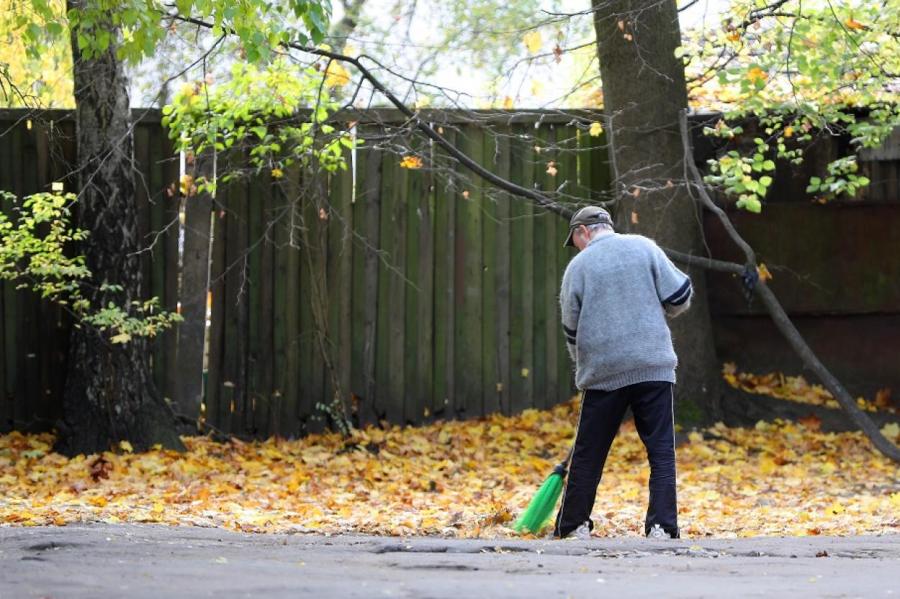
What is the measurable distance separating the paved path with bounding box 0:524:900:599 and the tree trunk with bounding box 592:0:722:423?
13.7ft

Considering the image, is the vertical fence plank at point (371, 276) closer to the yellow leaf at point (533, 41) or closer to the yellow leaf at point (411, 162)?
the yellow leaf at point (411, 162)

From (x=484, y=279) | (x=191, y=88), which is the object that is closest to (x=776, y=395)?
(x=484, y=279)

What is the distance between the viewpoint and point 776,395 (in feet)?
35.9

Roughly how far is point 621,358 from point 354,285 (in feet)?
14.6

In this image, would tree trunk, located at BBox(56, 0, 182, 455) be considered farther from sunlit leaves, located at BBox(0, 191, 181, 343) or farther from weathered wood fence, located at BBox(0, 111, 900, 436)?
weathered wood fence, located at BBox(0, 111, 900, 436)

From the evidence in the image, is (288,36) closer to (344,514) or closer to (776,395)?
(344,514)

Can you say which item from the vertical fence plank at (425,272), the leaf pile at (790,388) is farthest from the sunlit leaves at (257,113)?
the leaf pile at (790,388)

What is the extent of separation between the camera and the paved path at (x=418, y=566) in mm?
4285

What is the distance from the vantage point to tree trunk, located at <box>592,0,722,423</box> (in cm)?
1025

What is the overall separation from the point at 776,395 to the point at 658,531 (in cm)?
497

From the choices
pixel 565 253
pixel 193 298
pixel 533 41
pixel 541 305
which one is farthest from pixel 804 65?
pixel 193 298

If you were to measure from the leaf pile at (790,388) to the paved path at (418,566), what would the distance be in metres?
4.80

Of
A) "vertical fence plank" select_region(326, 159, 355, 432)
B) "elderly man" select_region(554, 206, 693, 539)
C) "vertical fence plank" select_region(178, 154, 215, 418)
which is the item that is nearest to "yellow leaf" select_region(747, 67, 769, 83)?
"elderly man" select_region(554, 206, 693, 539)

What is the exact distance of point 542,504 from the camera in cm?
684
